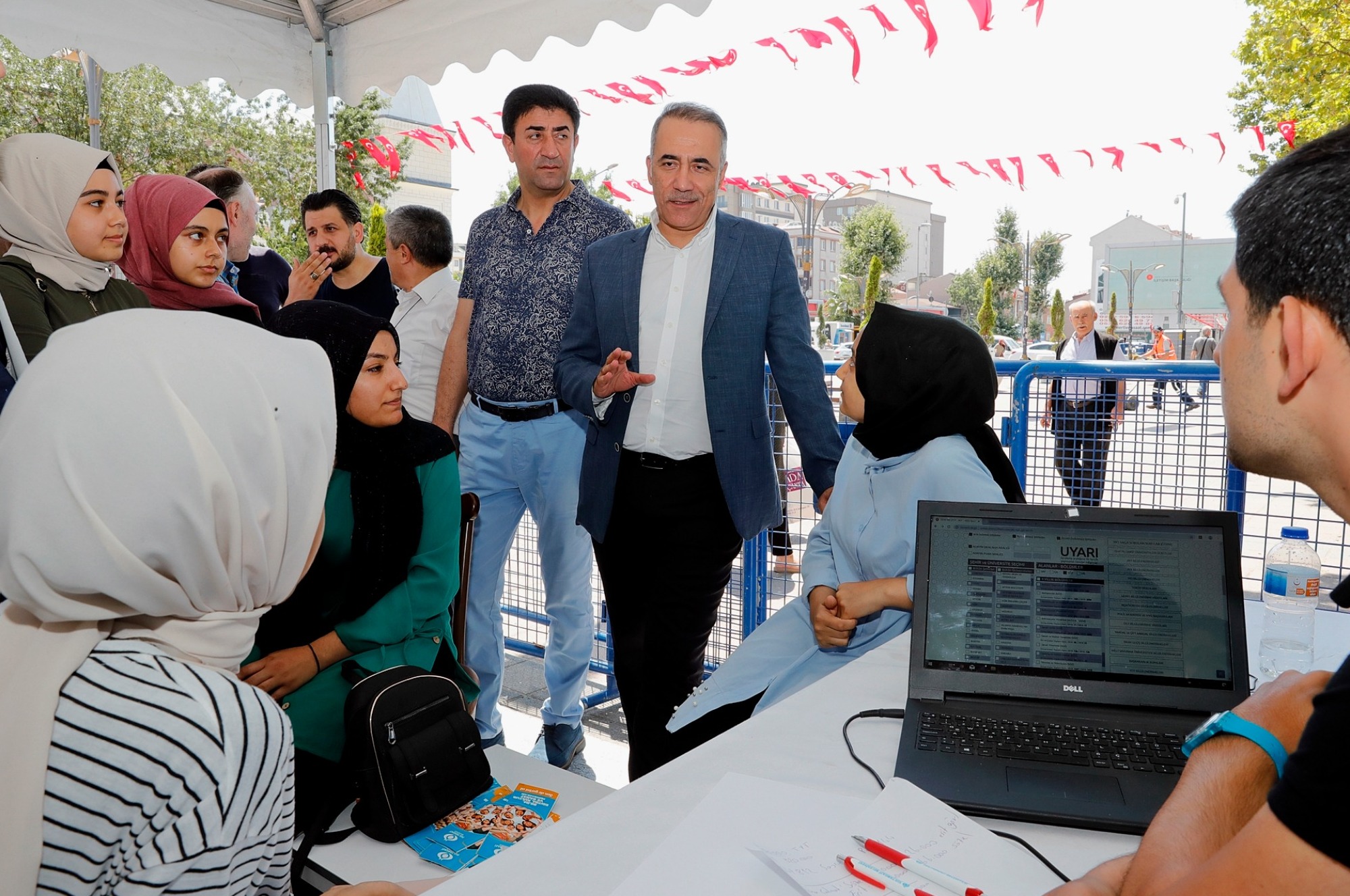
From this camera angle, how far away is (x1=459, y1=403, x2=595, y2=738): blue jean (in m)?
2.89

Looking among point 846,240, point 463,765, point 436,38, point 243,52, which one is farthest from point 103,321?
point 846,240

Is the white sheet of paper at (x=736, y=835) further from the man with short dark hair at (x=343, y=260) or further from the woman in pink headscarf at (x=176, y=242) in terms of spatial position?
the man with short dark hair at (x=343, y=260)

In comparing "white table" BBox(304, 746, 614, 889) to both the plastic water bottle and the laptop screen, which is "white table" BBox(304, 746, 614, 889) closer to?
the laptop screen

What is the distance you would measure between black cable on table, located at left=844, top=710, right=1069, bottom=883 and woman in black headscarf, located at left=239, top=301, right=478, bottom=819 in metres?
1.04

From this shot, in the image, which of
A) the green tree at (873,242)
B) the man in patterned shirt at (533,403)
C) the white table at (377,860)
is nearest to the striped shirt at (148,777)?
the white table at (377,860)

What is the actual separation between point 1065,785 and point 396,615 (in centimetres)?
134

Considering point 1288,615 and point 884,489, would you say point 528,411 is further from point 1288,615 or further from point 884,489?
point 1288,615

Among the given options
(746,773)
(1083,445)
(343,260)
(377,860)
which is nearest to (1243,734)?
(746,773)

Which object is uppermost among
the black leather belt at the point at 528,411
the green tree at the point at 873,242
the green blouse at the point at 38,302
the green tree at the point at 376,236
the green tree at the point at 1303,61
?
the green tree at the point at 873,242

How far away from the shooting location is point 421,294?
3.38 meters

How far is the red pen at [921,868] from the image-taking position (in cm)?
84

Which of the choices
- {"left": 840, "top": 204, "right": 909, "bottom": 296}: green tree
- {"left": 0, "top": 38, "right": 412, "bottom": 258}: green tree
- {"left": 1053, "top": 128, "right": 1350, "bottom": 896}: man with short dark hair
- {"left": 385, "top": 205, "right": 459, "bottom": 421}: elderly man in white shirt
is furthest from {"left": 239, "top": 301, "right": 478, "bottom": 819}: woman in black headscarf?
{"left": 840, "top": 204, "right": 909, "bottom": 296}: green tree

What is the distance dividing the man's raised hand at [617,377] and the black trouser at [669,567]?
0.74ft

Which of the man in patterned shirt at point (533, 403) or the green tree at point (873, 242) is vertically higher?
the green tree at point (873, 242)
